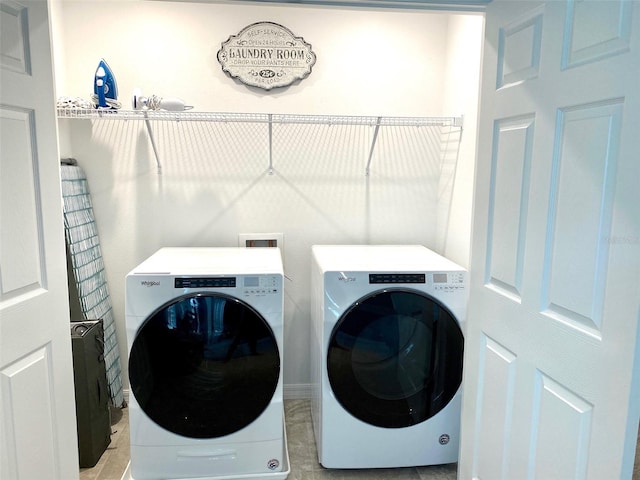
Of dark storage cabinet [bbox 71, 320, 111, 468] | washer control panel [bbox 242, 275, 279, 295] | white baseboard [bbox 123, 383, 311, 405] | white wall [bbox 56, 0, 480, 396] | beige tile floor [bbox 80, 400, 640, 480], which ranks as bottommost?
beige tile floor [bbox 80, 400, 640, 480]

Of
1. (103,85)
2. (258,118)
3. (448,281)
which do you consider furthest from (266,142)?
(448,281)

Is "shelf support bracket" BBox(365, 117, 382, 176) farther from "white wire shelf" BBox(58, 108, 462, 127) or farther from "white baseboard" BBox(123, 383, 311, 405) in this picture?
"white baseboard" BBox(123, 383, 311, 405)

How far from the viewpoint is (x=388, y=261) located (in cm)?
205

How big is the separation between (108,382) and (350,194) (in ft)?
5.55

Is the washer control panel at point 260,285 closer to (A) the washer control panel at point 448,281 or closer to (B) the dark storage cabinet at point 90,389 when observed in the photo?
(A) the washer control panel at point 448,281

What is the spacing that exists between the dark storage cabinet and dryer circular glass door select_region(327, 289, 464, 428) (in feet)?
3.62

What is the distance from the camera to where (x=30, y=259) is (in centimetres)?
131

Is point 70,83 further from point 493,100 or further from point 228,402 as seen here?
point 493,100

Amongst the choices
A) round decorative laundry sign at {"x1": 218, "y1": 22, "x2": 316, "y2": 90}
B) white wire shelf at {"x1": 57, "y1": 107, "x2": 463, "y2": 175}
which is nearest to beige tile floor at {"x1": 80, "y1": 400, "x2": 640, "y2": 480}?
white wire shelf at {"x1": 57, "y1": 107, "x2": 463, "y2": 175}

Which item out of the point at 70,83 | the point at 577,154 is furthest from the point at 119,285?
the point at 577,154

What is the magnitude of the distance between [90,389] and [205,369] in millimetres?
634

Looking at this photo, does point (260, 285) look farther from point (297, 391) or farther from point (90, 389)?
point (297, 391)

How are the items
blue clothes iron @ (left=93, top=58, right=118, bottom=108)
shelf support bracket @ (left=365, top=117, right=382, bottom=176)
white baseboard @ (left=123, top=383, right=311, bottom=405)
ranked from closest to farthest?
blue clothes iron @ (left=93, top=58, right=118, bottom=108)
shelf support bracket @ (left=365, top=117, right=382, bottom=176)
white baseboard @ (left=123, top=383, right=311, bottom=405)

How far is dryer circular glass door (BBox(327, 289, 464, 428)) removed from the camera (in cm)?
190
